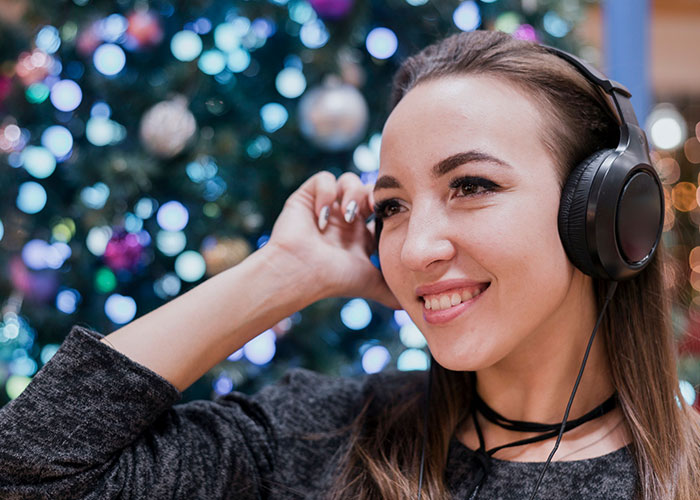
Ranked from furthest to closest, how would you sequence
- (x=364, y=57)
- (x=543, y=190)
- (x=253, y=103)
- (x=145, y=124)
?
(x=364, y=57) < (x=253, y=103) < (x=145, y=124) < (x=543, y=190)

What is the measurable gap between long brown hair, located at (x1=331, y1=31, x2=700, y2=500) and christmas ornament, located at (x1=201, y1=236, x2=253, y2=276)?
0.86m

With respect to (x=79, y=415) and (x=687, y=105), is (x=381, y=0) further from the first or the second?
(x=687, y=105)

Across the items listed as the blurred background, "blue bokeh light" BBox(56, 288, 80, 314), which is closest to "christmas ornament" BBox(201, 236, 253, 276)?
the blurred background

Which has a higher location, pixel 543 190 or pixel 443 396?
pixel 543 190


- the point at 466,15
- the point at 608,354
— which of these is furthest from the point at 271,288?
the point at 466,15

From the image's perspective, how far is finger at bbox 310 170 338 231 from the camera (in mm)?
1087

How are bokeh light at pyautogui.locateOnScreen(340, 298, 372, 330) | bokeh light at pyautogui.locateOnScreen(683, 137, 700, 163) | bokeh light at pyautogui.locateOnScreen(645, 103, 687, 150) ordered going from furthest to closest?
bokeh light at pyautogui.locateOnScreen(683, 137, 700, 163), bokeh light at pyautogui.locateOnScreen(645, 103, 687, 150), bokeh light at pyautogui.locateOnScreen(340, 298, 372, 330)

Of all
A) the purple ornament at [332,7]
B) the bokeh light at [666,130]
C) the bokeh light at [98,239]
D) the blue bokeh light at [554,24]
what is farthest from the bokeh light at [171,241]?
the bokeh light at [666,130]

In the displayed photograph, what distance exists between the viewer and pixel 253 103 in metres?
1.88

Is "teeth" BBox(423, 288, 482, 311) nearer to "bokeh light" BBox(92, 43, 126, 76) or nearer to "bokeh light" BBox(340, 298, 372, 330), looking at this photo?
"bokeh light" BBox(340, 298, 372, 330)

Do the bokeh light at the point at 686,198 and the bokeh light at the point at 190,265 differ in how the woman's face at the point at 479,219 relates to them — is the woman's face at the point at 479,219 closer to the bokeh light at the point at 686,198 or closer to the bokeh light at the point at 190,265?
the bokeh light at the point at 190,265

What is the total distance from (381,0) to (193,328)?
1327 mm

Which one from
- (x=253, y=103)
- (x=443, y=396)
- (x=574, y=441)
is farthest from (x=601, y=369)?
(x=253, y=103)

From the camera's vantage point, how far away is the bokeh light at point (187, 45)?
71.7 inches
